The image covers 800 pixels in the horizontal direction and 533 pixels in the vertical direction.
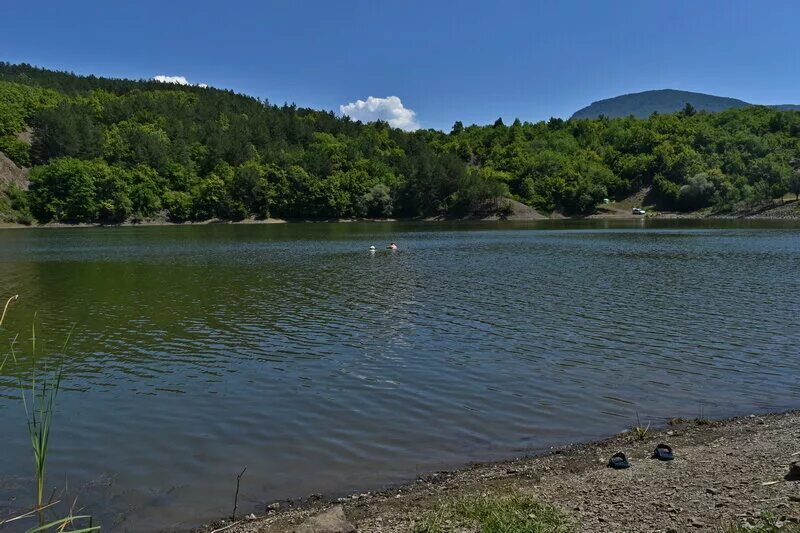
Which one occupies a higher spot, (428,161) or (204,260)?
(428,161)

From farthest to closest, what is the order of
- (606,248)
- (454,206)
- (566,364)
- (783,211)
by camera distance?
(454,206) → (783,211) → (606,248) → (566,364)

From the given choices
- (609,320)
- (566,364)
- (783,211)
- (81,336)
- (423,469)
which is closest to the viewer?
(423,469)

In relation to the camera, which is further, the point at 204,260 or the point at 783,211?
the point at 783,211

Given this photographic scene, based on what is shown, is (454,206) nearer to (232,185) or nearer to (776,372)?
(232,185)

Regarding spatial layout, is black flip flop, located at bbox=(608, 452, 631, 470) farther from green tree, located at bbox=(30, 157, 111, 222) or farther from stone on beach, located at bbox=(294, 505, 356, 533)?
green tree, located at bbox=(30, 157, 111, 222)

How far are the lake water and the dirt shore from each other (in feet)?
2.95

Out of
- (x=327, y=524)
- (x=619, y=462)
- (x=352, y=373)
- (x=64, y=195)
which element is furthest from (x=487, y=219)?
(x=327, y=524)

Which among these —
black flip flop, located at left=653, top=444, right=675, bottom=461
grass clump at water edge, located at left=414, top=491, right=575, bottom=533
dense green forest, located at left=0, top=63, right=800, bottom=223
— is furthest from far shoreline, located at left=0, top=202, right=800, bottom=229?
grass clump at water edge, located at left=414, top=491, right=575, bottom=533

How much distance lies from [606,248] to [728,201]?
107 m

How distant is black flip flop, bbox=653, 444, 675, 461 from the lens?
11652 millimetres

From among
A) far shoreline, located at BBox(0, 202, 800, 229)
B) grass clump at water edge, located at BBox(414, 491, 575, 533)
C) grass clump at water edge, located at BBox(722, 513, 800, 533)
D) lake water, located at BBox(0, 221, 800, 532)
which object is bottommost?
lake water, located at BBox(0, 221, 800, 532)

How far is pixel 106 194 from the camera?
155250 mm

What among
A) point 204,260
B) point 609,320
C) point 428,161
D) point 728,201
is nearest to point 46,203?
point 428,161

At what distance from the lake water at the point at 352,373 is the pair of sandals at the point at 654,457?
2.04 meters
